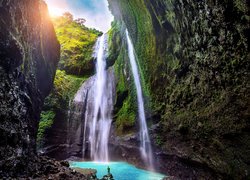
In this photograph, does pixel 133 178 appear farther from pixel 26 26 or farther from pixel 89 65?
pixel 89 65

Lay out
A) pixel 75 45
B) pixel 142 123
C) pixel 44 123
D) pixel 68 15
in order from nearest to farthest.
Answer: pixel 142 123 < pixel 44 123 < pixel 75 45 < pixel 68 15

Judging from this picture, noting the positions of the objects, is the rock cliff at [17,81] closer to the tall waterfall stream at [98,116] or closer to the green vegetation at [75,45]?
the tall waterfall stream at [98,116]

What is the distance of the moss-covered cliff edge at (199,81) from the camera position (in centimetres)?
833

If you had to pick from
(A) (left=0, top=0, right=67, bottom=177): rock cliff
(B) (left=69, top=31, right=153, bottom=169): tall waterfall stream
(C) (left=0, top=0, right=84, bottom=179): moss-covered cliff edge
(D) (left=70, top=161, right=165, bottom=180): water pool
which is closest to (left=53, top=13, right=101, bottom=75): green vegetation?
(B) (left=69, top=31, right=153, bottom=169): tall waterfall stream

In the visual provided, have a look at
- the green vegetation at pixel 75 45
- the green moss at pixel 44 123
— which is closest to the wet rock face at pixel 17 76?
the green moss at pixel 44 123

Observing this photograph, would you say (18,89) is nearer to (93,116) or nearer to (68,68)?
(93,116)

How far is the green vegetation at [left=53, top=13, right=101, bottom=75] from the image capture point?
2641cm

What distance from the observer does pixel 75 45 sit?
2953cm

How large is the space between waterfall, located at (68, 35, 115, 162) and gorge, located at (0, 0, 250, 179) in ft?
0.28

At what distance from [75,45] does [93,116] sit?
12298 millimetres

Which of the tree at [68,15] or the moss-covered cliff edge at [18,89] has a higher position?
the tree at [68,15]

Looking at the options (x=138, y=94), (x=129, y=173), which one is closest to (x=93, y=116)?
(x=138, y=94)

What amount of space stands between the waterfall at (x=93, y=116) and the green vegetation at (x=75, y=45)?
2387mm


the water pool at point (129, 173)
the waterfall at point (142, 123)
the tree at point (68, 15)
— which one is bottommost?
the water pool at point (129, 173)
